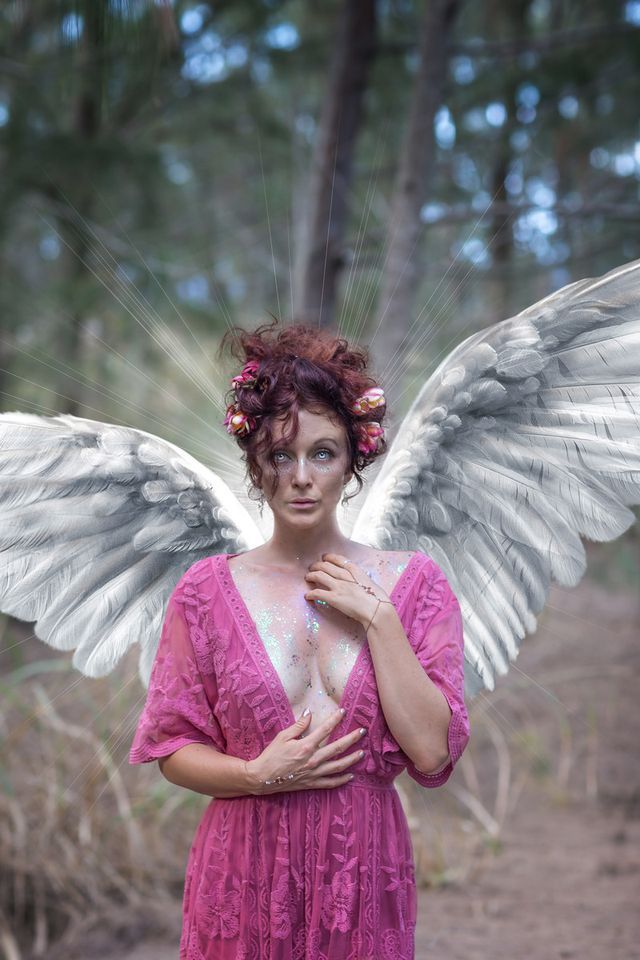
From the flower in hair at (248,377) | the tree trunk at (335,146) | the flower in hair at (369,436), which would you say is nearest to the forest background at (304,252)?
the tree trunk at (335,146)

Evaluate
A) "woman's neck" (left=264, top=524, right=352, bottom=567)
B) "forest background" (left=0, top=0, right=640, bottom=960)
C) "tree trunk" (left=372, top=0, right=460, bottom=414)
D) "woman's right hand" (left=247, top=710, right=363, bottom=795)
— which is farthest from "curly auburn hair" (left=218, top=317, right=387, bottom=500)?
"tree trunk" (left=372, top=0, right=460, bottom=414)

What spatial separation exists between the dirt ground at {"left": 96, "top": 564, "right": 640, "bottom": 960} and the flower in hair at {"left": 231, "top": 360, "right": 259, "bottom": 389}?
117cm

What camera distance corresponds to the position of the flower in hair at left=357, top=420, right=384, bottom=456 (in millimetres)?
1829

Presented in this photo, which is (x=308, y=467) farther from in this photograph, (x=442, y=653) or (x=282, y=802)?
(x=282, y=802)

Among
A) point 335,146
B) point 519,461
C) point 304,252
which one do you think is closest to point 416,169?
point 335,146

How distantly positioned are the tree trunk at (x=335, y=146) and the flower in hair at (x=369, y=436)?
3559 millimetres

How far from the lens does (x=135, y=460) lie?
2.09m

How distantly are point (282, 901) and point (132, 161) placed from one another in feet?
19.2

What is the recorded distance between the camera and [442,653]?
175 cm

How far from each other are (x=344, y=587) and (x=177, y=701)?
38cm

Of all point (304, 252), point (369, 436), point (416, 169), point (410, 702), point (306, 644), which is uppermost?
point (416, 169)

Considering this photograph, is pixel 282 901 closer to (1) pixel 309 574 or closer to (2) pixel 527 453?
(1) pixel 309 574

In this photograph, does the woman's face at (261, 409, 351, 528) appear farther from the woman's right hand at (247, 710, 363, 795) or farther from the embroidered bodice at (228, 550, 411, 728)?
the woman's right hand at (247, 710, 363, 795)

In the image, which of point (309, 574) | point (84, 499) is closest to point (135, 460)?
point (84, 499)
